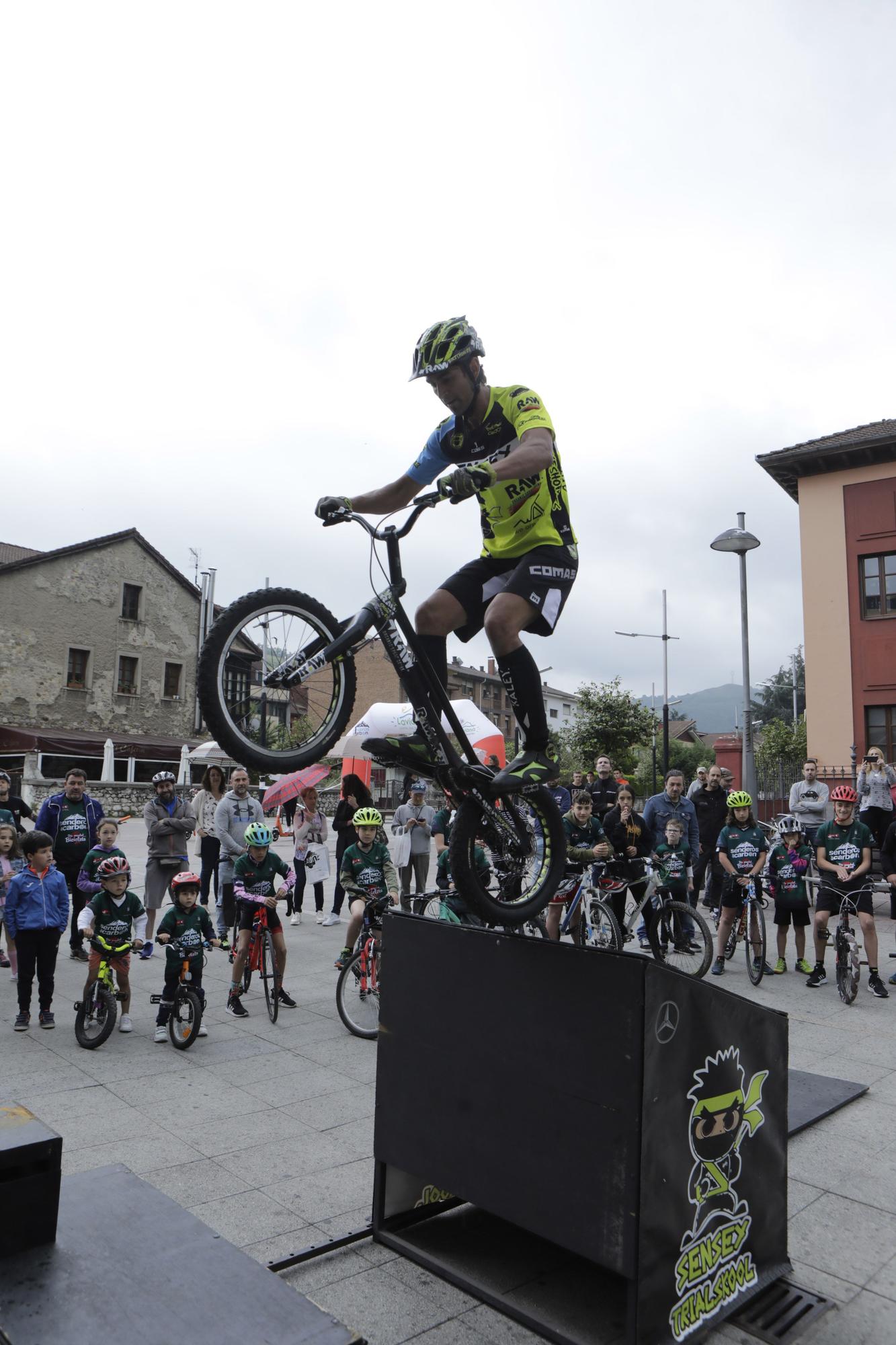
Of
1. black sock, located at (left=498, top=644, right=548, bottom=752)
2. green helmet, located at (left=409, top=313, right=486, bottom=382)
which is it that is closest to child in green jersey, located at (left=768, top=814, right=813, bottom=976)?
black sock, located at (left=498, top=644, right=548, bottom=752)

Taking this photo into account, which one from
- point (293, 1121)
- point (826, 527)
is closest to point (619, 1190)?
point (293, 1121)

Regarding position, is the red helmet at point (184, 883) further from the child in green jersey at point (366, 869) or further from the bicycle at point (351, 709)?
the bicycle at point (351, 709)

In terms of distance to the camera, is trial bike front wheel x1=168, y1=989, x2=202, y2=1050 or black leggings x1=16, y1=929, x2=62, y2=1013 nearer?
trial bike front wheel x1=168, y1=989, x2=202, y2=1050

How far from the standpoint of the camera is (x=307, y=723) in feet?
11.2

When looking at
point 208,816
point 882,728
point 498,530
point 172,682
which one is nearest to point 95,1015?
point 208,816

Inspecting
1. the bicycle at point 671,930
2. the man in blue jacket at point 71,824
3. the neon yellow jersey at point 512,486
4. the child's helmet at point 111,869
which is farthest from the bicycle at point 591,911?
the neon yellow jersey at point 512,486

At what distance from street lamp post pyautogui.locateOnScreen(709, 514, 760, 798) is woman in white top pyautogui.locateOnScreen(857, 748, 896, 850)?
1588 mm

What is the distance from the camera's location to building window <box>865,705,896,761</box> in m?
24.5

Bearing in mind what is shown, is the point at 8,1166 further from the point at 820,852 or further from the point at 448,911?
the point at 820,852

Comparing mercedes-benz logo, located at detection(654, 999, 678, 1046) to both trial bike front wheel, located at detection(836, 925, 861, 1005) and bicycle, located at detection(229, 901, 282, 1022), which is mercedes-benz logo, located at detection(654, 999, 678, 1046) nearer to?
bicycle, located at detection(229, 901, 282, 1022)

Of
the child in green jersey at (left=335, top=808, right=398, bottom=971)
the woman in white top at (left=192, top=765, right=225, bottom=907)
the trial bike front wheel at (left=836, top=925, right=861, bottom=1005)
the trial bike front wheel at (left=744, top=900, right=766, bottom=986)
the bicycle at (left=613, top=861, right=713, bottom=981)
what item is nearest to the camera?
the woman in white top at (left=192, top=765, right=225, bottom=907)

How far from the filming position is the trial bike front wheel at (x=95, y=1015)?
7.61 metres

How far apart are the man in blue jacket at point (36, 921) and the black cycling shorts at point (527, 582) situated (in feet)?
19.3

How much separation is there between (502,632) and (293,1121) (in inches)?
167
